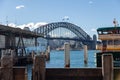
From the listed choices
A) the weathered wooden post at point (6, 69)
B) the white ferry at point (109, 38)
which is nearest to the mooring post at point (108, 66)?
the weathered wooden post at point (6, 69)

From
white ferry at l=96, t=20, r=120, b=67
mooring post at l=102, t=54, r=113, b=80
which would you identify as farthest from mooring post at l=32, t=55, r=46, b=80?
white ferry at l=96, t=20, r=120, b=67

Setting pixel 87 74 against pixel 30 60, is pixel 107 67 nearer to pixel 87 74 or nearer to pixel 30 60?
pixel 87 74

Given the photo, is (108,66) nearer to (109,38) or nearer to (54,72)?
(54,72)

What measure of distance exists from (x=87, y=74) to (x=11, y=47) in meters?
62.8

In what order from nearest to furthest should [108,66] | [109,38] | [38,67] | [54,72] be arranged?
[108,66] < [38,67] < [54,72] < [109,38]

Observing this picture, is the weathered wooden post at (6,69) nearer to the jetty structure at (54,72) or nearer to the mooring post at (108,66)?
the jetty structure at (54,72)

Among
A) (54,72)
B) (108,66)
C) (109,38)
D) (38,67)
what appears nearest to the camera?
(108,66)

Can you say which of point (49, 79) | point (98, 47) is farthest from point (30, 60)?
point (49, 79)

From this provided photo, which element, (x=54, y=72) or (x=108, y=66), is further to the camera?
(x=54, y=72)

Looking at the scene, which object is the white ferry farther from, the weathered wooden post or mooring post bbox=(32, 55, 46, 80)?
the weathered wooden post

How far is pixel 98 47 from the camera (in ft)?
140

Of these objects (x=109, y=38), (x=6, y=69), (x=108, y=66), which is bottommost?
(x=6, y=69)

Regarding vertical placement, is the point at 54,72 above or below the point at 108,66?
below

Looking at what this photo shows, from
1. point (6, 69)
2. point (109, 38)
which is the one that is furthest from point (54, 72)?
point (109, 38)
